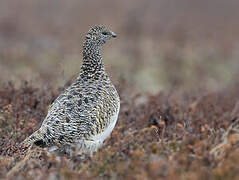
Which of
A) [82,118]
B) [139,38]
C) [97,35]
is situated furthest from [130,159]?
[139,38]

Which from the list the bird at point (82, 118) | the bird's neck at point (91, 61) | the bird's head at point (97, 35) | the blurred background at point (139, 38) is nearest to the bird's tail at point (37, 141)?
the bird at point (82, 118)

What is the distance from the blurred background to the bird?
6701 millimetres

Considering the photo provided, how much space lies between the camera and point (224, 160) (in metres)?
3.31

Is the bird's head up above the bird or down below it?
above

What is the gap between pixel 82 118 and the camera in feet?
14.1

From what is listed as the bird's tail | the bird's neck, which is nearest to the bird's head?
the bird's neck

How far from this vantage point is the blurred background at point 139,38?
13.0 m

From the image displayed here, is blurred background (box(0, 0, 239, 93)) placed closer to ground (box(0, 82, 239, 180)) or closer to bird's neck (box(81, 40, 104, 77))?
bird's neck (box(81, 40, 104, 77))

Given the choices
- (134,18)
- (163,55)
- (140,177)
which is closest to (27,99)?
(140,177)

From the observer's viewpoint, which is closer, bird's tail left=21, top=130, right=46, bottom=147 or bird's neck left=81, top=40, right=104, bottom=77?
bird's tail left=21, top=130, right=46, bottom=147

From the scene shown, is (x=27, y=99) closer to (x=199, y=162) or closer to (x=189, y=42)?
(x=199, y=162)

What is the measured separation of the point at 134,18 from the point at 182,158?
1365cm

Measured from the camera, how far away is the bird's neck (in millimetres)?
5059

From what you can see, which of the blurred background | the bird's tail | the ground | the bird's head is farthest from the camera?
the blurred background
